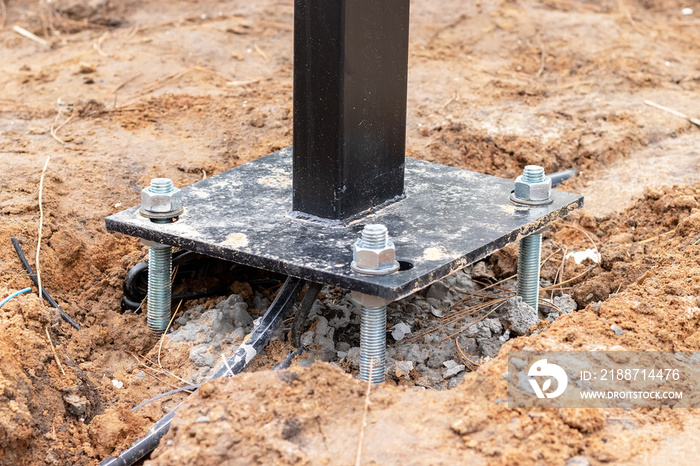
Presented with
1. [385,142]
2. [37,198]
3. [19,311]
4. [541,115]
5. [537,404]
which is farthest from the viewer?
[541,115]

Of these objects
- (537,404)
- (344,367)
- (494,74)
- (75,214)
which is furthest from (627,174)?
(75,214)

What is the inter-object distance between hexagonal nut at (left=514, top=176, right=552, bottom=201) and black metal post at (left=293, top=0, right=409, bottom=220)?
1.73 feet

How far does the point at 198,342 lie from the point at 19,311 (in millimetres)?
677

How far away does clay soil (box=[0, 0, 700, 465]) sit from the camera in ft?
7.54

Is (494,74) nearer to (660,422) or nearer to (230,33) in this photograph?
(230,33)

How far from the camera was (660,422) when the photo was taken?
2.41 metres

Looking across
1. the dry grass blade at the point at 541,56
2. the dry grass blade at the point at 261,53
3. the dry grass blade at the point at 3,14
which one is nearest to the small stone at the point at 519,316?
the dry grass blade at the point at 541,56

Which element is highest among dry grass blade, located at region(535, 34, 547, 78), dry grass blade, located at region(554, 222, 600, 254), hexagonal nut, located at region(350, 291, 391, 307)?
dry grass blade, located at region(535, 34, 547, 78)

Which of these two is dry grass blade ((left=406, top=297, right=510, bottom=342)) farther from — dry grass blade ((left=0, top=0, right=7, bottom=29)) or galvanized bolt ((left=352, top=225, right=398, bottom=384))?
dry grass blade ((left=0, top=0, right=7, bottom=29))

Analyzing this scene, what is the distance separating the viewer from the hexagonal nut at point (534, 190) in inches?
132

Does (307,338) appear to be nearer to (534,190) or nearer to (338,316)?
(338,316)

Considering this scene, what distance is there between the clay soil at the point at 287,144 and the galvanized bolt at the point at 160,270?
76 millimetres

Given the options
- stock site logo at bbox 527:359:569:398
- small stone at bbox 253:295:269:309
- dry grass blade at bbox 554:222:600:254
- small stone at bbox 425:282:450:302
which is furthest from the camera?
dry grass blade at bbox 554:222:600:254

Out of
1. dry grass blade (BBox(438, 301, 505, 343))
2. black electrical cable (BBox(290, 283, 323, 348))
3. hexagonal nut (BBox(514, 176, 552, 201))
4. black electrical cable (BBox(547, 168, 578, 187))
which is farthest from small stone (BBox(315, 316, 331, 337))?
black electrical cable (BBox(547, 168, 578, 187))
